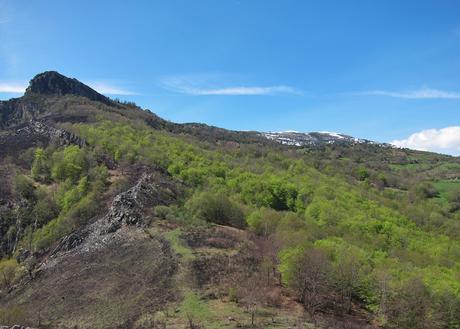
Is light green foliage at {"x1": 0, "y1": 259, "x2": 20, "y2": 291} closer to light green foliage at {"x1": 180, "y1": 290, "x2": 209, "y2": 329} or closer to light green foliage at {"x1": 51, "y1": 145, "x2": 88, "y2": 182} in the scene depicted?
light green foliage at {"x1": 180, "y1": 290, "x2": 209, "y2": 329}

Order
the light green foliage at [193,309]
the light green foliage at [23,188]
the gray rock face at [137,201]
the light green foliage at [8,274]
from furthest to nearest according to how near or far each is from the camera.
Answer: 1. the light green foliage at [23,188]
2. the gray rock face at [137,201]
3. the light green foliage at [8,274]
4. the light green foliage at [193,309]

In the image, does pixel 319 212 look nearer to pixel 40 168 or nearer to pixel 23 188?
pixel 23 188

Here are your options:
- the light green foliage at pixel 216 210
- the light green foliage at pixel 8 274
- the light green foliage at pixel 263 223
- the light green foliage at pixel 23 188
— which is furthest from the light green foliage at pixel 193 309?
the light green foliage at pixel 23 188

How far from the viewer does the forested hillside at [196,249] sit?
45.8 metres

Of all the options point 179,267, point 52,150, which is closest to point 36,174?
point 52,150

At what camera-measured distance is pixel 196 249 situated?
57812mm

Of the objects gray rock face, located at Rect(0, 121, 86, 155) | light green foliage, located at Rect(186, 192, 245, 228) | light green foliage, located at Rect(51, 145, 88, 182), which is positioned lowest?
light green foliage, located at Rect(186, 192, 245, 228)

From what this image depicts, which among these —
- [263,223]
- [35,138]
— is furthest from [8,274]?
[35,138]

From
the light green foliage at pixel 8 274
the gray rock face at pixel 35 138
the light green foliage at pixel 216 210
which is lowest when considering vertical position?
the light green foliage at pixel 8 274

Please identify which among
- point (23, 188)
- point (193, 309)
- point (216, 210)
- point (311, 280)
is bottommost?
point (193, 309)

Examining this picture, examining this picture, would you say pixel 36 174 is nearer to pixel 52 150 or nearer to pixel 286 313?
pixel 52 150

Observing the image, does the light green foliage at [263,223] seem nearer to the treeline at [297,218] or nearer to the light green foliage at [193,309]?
the treeline at [297,218]

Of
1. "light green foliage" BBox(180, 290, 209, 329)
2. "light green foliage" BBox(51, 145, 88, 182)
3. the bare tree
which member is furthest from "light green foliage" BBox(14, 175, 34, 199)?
the bare tree

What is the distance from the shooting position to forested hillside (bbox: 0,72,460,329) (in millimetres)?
45812
